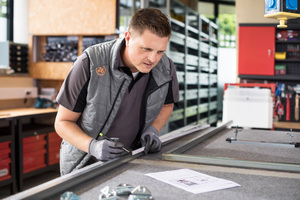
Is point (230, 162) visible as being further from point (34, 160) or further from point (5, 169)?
point (34, 160)

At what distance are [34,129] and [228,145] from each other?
310 cm

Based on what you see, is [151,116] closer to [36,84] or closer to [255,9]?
[36,84]

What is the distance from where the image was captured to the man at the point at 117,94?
5.56 ft

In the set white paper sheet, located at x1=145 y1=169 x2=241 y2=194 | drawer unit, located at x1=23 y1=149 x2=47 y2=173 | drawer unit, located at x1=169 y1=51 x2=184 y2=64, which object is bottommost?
drawer unit, located at x1=23 y1=149 x2=47 y2=173

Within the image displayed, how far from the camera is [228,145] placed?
2.17 m

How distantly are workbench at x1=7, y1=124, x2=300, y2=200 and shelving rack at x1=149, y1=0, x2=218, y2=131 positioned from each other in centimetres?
433

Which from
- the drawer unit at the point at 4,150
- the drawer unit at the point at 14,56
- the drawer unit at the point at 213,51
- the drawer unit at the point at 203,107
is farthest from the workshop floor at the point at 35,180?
the drawer unit at the point at 213,51

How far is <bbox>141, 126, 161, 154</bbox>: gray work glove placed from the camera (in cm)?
186

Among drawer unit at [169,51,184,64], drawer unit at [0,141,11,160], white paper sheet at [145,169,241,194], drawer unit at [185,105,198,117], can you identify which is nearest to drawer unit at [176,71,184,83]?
drawer unit at [169,51,184,64]

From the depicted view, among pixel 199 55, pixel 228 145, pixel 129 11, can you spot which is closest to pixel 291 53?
pixel 199 55

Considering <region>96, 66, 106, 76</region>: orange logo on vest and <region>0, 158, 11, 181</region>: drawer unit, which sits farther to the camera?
<region>0, 158, 11, 181</region>: drawer unit

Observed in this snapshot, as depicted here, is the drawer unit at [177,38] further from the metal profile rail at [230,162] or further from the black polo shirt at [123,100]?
the metal profile rail at [230,162]

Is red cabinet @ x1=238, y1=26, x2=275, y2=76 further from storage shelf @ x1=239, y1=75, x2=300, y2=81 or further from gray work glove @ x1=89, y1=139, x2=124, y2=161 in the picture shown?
gray work glove @ x1=89, y1=139, x2=124, y2=161

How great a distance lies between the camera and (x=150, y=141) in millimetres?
1895
